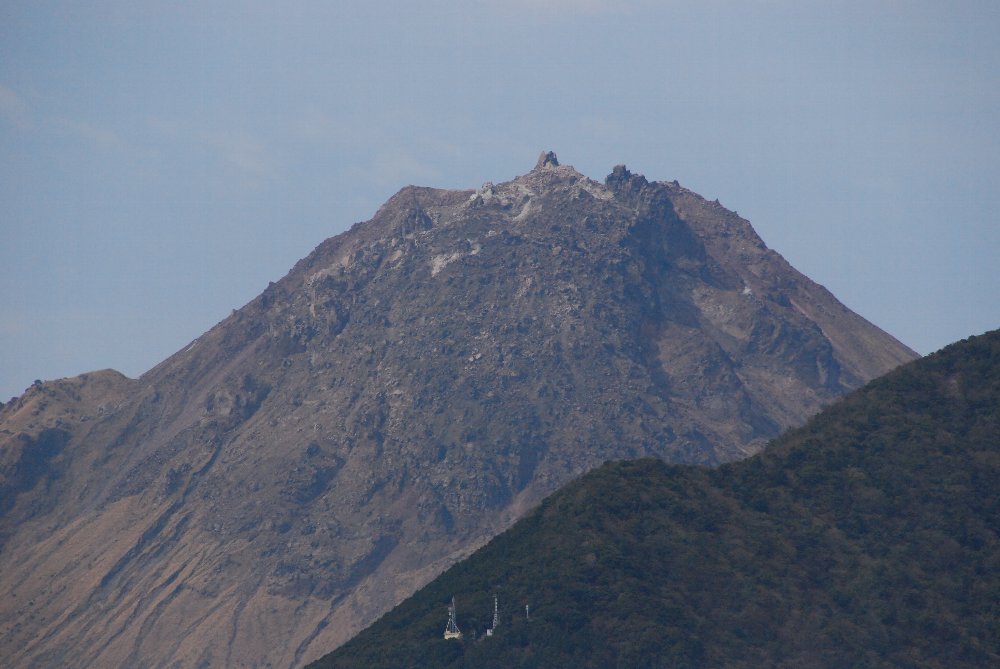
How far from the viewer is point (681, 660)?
174 metres

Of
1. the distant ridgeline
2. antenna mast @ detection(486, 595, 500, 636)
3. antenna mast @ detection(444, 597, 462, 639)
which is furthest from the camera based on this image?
antenna mast @ detection(486, 595, 500, 636)

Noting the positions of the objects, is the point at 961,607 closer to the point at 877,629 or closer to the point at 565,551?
the point at 877,629

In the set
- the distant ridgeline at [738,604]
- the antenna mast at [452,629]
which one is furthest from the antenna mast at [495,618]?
the antenna mast at [452,629]

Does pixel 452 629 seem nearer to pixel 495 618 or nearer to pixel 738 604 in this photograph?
pixel 495 618

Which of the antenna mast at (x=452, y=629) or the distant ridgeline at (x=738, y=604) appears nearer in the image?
the distant ridgeline at (x=738, y=604)

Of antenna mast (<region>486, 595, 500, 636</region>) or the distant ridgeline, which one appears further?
antenna mast (<region>486, 595, 500, 636</region>)

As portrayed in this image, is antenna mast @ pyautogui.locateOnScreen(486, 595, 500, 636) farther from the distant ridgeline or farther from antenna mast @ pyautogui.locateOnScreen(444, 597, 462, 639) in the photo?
antenna mast @ pyautogui.locateOnScreen(444, 597, 462, 639)

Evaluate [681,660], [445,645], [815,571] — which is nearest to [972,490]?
[815,571]

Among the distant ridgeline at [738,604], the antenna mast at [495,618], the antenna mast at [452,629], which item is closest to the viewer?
the distant ridgeline at [738,604]

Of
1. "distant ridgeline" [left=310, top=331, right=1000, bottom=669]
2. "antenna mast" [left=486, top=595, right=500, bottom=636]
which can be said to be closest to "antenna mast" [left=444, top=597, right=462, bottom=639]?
"distant ridgeline" [left=310, top=331, right=1000, bottom=669]

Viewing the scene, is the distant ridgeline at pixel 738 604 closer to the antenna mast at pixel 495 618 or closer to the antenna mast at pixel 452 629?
the antenna mast at pixel 495 618

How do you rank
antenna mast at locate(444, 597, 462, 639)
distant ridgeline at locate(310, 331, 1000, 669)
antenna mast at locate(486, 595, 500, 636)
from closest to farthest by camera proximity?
distant ridgeline at locate(310, 331, 1000, 669) → antenna mast at locate(444, 597, 462, 639) → antenna mast at locate(486, 595, 500, 636)

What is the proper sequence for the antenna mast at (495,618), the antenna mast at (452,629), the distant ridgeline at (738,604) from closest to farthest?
the distant ridgeline at (738,604), the antenna mast at (452,629), the antenna mast at (495,618)

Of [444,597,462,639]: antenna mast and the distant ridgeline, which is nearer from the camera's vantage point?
the distant ridgeline
